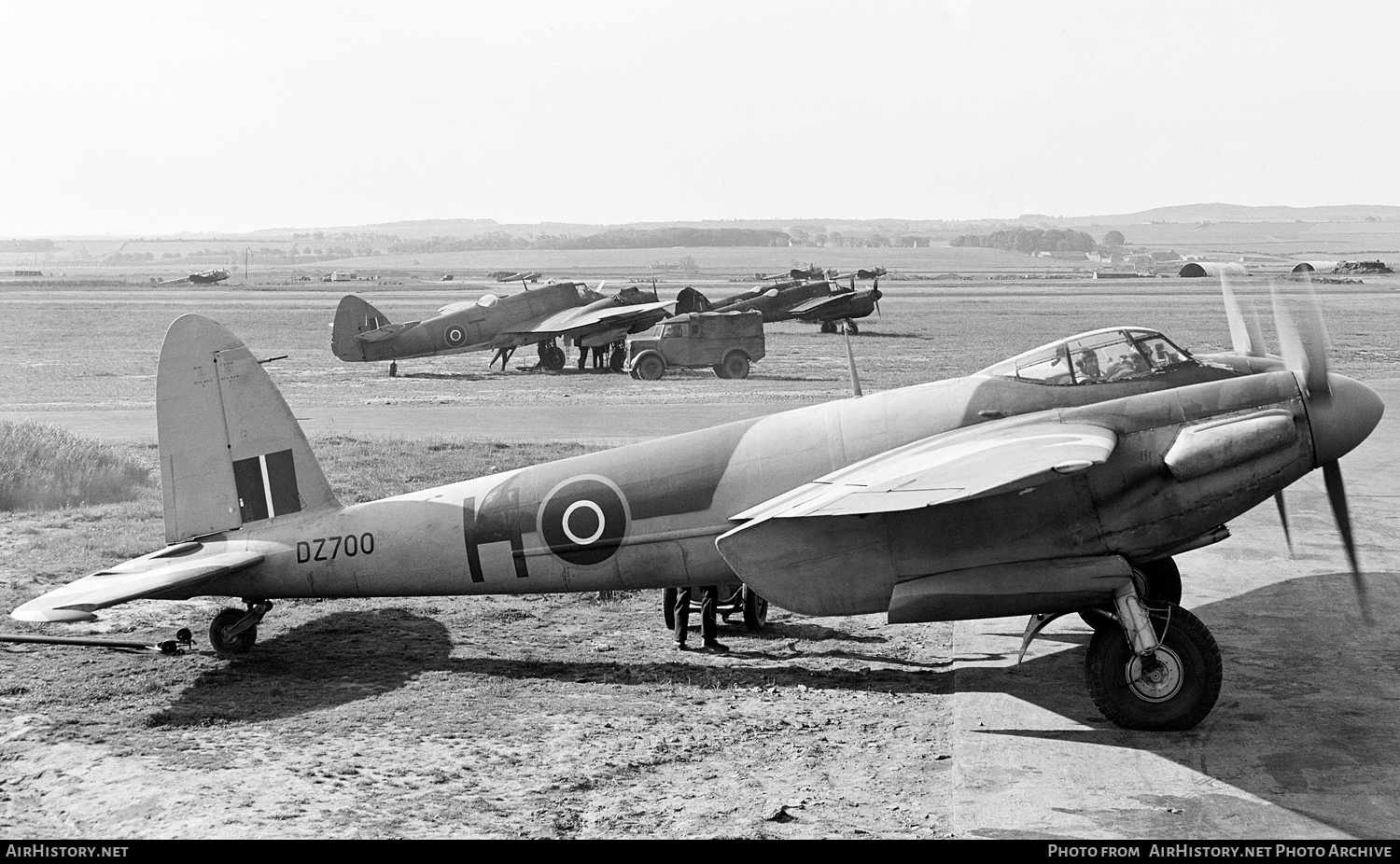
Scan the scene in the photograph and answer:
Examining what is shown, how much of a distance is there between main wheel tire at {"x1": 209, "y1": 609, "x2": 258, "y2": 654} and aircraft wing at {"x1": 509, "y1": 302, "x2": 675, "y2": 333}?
2842 cm

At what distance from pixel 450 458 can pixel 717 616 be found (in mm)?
9855

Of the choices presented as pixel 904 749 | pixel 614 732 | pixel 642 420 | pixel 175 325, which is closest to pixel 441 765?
pixel 614 732

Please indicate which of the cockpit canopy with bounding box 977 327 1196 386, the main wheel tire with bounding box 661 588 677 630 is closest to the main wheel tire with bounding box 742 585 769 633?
the main wheel tire with bounding box 661 588 677 630

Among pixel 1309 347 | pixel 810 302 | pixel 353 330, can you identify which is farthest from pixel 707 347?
pixel 1309 347

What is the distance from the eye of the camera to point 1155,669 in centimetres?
875

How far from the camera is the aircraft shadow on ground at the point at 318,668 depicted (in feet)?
30.3

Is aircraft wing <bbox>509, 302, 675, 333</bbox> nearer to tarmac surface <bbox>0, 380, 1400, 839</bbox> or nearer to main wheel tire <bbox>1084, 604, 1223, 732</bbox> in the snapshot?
tarmac surface <bbox>0, 380, 1400, 839</bbox>

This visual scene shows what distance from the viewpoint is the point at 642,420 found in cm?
2634

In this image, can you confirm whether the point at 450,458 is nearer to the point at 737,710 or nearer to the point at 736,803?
the point at 737,710

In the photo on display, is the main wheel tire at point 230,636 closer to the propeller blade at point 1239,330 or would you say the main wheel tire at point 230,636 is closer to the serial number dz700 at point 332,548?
the serial number dz700 at point 332,548

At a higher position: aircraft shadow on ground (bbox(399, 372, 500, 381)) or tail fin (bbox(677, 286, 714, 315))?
tail fin (bbox(677, 286, 714, 315))

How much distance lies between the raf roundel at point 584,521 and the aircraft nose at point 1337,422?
566 cm

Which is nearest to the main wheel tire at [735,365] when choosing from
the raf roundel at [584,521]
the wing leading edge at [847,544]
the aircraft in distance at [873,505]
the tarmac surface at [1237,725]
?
the tarmac surface at [1237,725]

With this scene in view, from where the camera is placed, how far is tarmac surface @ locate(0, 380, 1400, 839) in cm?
714
